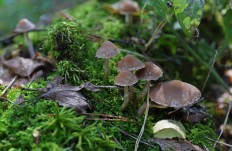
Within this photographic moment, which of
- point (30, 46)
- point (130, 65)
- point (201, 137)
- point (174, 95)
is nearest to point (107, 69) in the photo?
point (130, 65)

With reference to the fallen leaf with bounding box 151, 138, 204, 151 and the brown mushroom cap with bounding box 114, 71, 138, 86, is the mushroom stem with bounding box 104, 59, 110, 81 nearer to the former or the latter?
the brown mushroom cap with bounding box 114, 71, 138, 86

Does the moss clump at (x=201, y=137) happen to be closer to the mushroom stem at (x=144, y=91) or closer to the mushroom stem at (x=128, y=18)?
the mushroom stem at (x=144, y=91)

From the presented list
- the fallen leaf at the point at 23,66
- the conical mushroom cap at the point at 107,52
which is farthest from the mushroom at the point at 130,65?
the fallen leaf at the point at 23,66

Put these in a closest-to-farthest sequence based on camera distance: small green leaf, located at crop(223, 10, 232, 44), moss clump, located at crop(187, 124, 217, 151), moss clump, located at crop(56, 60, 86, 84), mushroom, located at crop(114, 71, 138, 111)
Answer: mushroom, located at crop(114, 71, 138, 111)
moss clump, located at crop(187, 124, 217, 151)
moss clump, located at crop(56, 60, 86, 84)
small green leaf, located at crop(223, 10, 232, 44)

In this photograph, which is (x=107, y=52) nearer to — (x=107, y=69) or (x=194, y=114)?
(x=107, y=69)

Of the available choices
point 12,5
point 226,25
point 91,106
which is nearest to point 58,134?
point 91,106

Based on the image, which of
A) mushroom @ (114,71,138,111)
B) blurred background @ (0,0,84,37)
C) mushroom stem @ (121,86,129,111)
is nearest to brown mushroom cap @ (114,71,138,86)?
mushroom @ (114,71,138,111)
